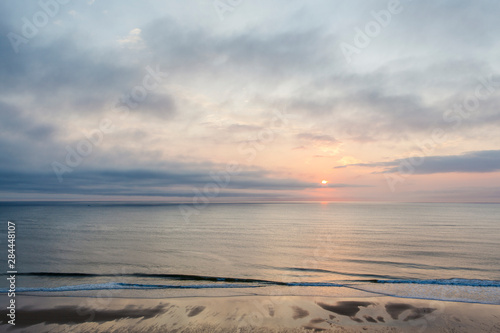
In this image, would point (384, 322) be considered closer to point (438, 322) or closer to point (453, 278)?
point (438, 322)

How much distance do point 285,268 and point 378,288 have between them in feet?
32.7

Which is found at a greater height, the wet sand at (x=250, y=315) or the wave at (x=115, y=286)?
the wave at (x=115, y=286)

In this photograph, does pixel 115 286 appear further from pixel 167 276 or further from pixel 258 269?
pixel 258 269

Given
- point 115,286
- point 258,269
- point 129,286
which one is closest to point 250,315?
point 129,286

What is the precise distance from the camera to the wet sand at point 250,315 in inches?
571

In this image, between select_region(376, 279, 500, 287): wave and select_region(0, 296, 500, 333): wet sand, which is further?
select_region(376, 279, 500, 287): wave

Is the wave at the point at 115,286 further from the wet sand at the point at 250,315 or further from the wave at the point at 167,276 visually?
the wet sand at the point at 250,315

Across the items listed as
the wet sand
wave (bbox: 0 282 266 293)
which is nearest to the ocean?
wave (bbox: 0 282 266 293)

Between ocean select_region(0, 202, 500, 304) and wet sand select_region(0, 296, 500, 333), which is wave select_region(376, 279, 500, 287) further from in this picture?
wet sand select_region(0, 296, 500, 333)

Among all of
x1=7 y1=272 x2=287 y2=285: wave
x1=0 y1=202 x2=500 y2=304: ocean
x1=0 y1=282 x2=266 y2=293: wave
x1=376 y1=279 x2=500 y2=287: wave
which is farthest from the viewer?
x1=7 y1=272 x2=287 y2=285: wave

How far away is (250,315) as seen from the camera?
16.0m

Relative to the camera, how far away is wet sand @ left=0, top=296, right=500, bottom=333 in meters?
14.5

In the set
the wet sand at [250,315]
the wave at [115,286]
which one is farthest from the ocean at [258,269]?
the wet sand at [250,315]

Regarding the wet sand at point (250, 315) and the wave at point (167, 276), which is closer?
the wet sand at point (250, 315)
